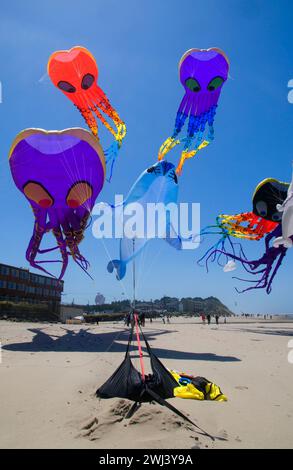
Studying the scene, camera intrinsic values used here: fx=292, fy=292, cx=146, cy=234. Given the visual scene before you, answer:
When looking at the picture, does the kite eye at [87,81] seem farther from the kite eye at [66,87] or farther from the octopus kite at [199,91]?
the octopus kite at [199,91]

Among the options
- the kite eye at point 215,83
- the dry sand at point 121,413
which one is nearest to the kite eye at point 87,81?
the kite eye at point 215,83

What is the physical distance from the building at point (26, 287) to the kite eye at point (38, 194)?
30025mm

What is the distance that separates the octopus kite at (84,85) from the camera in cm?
1424

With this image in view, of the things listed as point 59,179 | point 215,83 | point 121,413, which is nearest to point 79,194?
point 59,179

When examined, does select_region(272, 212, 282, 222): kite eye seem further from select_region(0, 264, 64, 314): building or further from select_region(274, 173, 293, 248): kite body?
select_region(0, 264, 64, 314): building

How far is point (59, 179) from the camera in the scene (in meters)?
15.4

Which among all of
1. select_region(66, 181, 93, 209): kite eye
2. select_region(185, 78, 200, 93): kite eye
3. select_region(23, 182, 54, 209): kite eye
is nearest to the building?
select_region(23, 182, 54, 209): kite eye

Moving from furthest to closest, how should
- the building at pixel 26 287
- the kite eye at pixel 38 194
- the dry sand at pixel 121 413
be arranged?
the building at pixel 26 287 < the kite eye at pixel 38 194 < the dry sand at pixel 121 413

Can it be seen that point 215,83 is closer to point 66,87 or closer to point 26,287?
point 66,87

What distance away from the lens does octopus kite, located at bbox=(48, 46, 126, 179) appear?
1424 cm

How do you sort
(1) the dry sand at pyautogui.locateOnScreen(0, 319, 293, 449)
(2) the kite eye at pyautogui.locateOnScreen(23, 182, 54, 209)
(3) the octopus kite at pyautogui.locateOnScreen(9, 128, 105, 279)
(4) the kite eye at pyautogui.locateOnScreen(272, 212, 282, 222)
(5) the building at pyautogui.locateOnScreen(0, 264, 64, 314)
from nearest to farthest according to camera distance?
(1) the dry sand at pyautogui.locateOnScreen(0, 319, 293, 449)
(3) the octopus kite at pyautogui.locateOnScreen(9, 128, 105, 279)
(2) the kite eye at pyautogui.locateOnScreen(23, 182, 54, 209)
(4) the kite eye at pyautogui.locateOnScreen(272, 212, 282, 222)
(5) the building at pyautogui.locateOnScreen(0, 264, 64, 314)

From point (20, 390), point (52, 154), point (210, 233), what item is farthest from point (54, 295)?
point (20, 390)

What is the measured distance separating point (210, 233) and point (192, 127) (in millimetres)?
14633
